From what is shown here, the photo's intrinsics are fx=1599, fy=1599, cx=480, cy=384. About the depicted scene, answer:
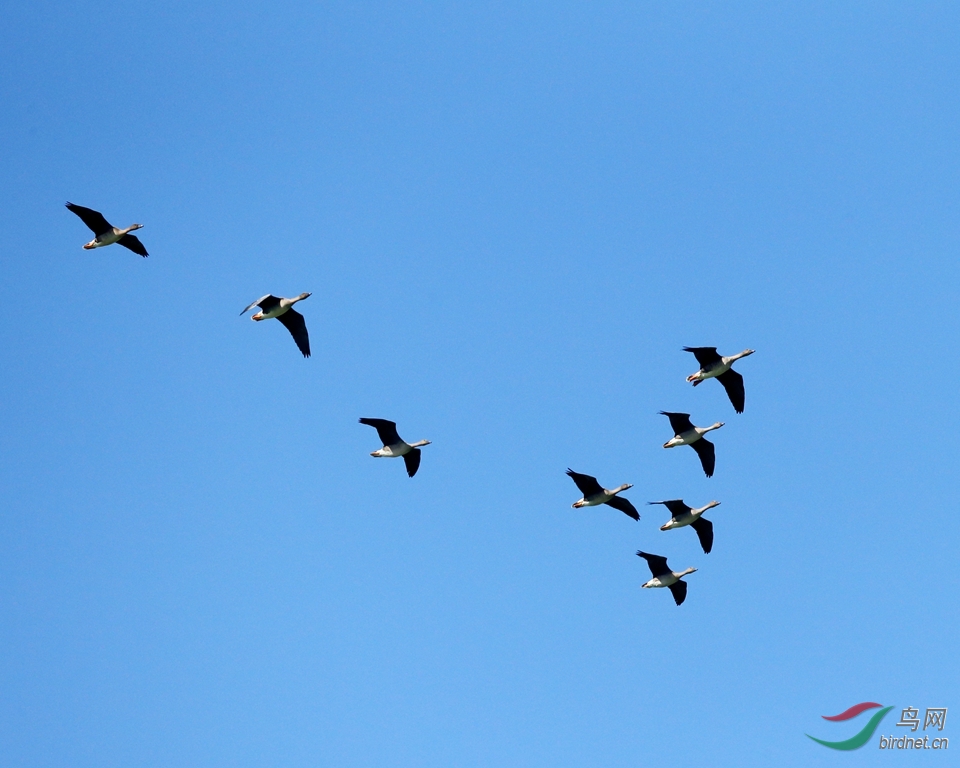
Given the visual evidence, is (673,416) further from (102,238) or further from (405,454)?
(102,238)

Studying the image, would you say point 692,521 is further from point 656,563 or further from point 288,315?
point 288,315

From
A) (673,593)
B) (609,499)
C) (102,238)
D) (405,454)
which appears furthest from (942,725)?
(102,238)

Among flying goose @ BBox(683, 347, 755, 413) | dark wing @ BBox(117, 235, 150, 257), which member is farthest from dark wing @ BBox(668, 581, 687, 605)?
dark wing @ BBox(117, 235, 150, 257)

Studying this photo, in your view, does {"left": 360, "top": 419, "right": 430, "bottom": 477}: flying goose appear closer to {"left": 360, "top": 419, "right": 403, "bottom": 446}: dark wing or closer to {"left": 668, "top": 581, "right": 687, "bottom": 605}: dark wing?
{"left": 360, "top": 419, "right": 403, "bottom": 446}: dark wing

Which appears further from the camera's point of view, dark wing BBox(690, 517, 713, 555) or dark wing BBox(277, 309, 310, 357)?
dark wing BBox(690, 517, 713, 555)

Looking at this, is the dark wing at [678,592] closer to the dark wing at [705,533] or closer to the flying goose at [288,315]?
the dark wing at [705,533]

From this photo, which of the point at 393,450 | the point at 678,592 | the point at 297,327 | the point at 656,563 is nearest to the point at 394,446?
the point at 393,450

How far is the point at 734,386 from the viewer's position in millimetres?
52719

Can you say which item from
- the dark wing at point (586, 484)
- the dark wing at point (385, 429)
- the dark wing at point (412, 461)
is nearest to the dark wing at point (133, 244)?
the dark wing at point (385, 429)

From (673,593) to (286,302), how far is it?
57.9ft

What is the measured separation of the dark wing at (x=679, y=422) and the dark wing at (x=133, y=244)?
1811 cm

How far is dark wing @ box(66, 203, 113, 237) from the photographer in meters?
52.1

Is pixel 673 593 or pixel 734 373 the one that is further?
pixel 673 593

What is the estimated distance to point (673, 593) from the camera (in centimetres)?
5759
